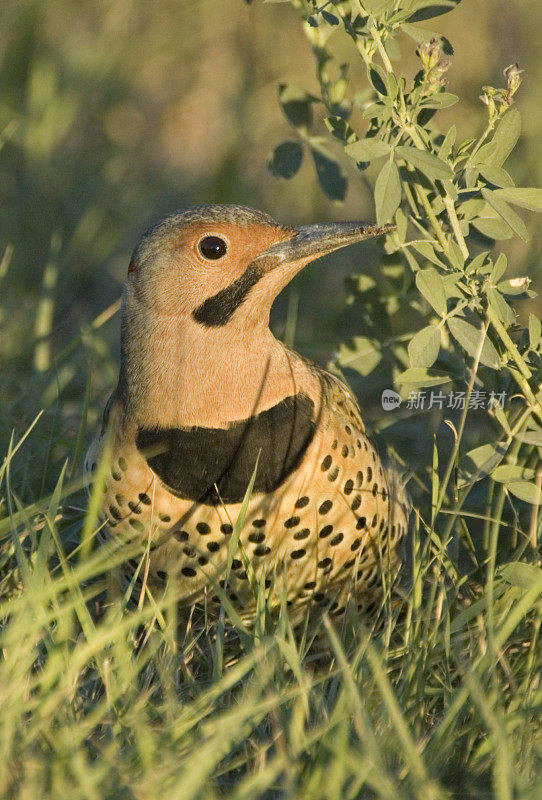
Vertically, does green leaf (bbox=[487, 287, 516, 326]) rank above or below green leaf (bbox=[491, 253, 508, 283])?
below

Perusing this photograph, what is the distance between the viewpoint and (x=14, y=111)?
5.72 meters

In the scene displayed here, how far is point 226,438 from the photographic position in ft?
9.76

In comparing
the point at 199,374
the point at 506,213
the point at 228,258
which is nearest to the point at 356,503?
the point at 199,374

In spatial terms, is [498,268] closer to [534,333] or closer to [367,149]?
[534,333]

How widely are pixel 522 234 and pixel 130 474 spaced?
1256mm

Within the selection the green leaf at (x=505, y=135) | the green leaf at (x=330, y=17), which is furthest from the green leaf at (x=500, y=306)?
the green leaf at (x=330, y=17)

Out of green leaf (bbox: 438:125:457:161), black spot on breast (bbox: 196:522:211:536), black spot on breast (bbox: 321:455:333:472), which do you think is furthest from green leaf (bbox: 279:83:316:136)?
black spot on breast (bbox: 196:522:211:536)

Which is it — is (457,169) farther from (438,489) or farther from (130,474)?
(130,474)

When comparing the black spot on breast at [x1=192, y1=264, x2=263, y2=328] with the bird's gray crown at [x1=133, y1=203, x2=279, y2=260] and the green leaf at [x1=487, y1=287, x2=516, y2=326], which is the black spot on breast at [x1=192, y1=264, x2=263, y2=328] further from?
the green leaf at [x1=487, y1=287, x2=516, y2=326]

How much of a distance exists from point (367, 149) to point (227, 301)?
0.57 metres

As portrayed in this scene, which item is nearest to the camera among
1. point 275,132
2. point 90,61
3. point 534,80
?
point 534,80

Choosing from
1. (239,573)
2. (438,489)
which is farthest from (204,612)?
(438,489)

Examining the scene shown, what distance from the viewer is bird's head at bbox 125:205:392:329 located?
2988 mm

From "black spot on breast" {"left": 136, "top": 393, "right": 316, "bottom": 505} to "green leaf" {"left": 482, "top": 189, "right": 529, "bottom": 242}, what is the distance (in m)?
0.82
